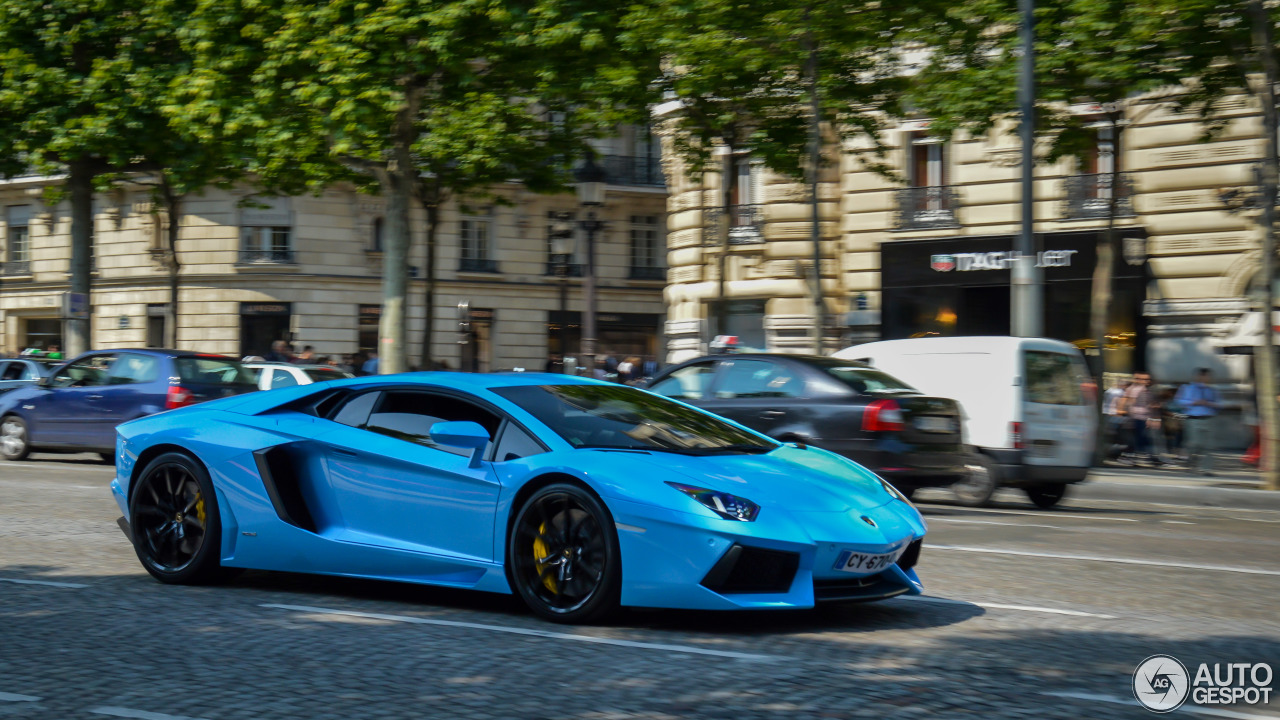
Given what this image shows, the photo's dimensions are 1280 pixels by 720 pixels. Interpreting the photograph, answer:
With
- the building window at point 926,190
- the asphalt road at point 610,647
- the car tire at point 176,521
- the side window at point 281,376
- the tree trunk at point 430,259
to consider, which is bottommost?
the asphalt road at point 610,647

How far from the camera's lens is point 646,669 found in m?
5.24

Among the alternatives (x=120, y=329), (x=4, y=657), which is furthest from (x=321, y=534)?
(x=120, y=329)

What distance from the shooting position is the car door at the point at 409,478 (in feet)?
21.1

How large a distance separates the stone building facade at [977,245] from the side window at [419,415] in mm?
15621

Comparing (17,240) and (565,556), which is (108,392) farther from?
(17,240)

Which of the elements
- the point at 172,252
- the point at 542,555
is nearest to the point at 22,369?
the point at 172,252

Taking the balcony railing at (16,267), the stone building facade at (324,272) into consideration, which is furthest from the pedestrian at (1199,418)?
the balcony railing at (16,267)

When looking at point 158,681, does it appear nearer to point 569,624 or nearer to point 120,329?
point 569,624

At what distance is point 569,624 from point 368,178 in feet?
68.7

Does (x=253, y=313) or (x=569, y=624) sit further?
(x=253, y=313)

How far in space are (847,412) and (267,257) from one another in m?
32.8

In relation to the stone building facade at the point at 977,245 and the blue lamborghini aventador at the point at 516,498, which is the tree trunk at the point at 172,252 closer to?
the stone building facade at the point at 977,245

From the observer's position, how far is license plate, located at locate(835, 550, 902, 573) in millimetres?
5898

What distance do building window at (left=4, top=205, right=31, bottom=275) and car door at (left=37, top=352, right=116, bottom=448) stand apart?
1216 inches
